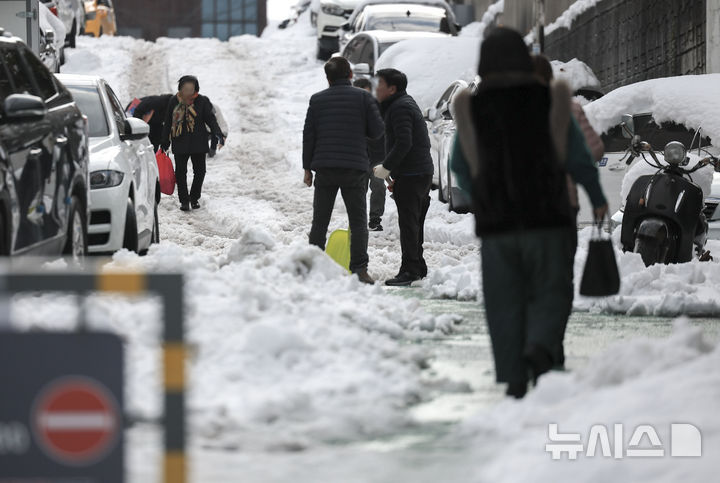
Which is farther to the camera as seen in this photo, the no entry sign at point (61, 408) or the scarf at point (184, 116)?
the scarf at point (184, 116)

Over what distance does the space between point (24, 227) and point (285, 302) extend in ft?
4.79

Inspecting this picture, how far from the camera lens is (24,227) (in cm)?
812

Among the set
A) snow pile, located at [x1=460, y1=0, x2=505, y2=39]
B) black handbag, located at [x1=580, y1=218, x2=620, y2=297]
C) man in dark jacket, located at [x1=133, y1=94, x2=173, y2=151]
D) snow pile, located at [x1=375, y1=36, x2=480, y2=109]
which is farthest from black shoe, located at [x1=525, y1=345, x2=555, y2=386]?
snow pile, located at [x1=460, y1=0, x2=505, y2=39]

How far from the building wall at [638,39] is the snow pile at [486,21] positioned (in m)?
8.93

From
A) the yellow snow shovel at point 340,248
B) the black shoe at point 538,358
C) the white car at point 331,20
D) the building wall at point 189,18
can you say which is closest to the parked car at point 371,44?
the white car at point 331,20

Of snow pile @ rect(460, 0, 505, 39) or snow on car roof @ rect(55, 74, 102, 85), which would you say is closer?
snow on car roof @ rect(55, 74, 102, 85)

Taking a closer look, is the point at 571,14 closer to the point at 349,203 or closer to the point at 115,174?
the point at 349,203

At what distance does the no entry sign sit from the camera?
3.74 meters

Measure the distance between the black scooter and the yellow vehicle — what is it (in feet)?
110

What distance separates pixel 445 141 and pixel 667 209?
780cm

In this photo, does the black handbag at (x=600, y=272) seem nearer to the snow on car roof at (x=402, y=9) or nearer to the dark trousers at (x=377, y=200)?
the dark trousers at (x=377, y=200)

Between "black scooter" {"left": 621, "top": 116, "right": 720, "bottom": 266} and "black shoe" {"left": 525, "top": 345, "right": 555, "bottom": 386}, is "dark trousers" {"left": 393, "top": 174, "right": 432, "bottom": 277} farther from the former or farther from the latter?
"black shoe" {"left": 525, "top": 345, "right": 555, "bottom": 386}

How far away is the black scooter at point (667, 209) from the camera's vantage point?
456 inches

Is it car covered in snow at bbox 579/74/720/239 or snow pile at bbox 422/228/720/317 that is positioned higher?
car covered in snow at bbox 579/74/720/239
